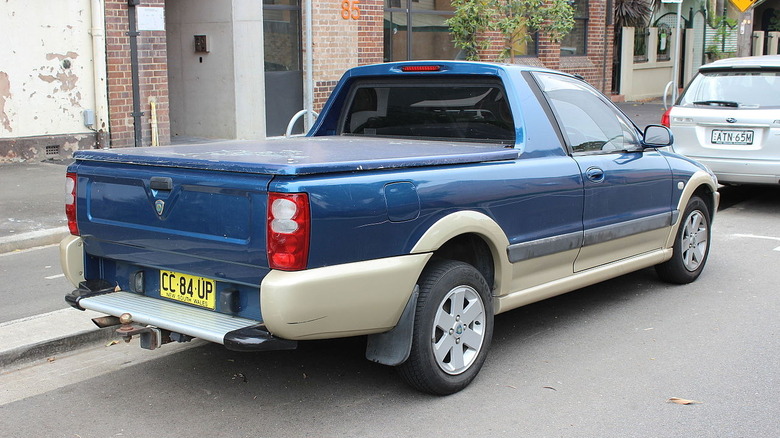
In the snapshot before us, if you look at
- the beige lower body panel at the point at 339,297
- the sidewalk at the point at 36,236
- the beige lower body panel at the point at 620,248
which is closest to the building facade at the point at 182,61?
the sidewalk at the point at 36,236

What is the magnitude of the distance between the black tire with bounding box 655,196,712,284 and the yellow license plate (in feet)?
13.1

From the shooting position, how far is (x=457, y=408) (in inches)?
182

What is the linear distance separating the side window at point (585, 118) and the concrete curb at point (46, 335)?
10.3 feet

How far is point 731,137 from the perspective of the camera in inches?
404

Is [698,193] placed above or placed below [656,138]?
below

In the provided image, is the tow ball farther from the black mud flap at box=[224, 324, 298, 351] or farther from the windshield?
the windshield

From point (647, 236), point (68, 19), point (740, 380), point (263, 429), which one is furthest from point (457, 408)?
point (68, 19)

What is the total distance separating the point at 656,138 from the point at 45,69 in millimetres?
8509

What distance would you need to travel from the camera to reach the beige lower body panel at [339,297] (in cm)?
402

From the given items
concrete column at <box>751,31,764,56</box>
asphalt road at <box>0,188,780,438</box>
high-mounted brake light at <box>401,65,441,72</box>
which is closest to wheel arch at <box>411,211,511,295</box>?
asphalt road at <box>0,188,780,438</box>

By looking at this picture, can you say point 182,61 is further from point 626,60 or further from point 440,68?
point 626,60

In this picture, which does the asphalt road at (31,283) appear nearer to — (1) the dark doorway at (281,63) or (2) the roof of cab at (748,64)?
(1) the dark doorway at (281,63)

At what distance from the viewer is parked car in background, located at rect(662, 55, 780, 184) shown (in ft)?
33.0

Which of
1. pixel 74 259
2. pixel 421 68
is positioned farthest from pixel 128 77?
pixel 74 259
